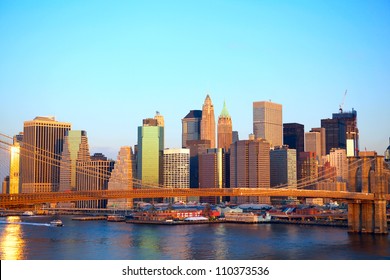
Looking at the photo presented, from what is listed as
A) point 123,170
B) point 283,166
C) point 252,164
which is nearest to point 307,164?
point 283,166

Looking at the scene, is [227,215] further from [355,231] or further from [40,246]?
[40,246]

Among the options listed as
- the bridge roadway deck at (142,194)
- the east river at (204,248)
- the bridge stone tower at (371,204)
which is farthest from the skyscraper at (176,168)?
the bridge roadway deck at (142,194)

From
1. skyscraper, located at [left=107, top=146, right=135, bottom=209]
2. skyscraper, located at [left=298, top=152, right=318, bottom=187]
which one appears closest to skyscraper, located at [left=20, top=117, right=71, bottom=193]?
skyscraper, located at [left=107, top=146, right=135, bottom=209]

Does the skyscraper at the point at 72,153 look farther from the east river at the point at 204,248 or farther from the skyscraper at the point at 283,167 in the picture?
the east river at the point at 204,248

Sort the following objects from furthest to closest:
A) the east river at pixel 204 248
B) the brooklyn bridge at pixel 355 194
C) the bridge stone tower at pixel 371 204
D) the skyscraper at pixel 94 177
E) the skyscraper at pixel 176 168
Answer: the skyscraper at pixel 176 168
the skyscraper at pixel 94 177
the bridge stone tower at pixel 371 204
the brooklyn bridge at pixel 355 194
the east river at pixel 204 248

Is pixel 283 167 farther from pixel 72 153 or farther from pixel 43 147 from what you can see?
pixel 43 147

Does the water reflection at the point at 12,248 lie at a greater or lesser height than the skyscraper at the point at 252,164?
lesser
